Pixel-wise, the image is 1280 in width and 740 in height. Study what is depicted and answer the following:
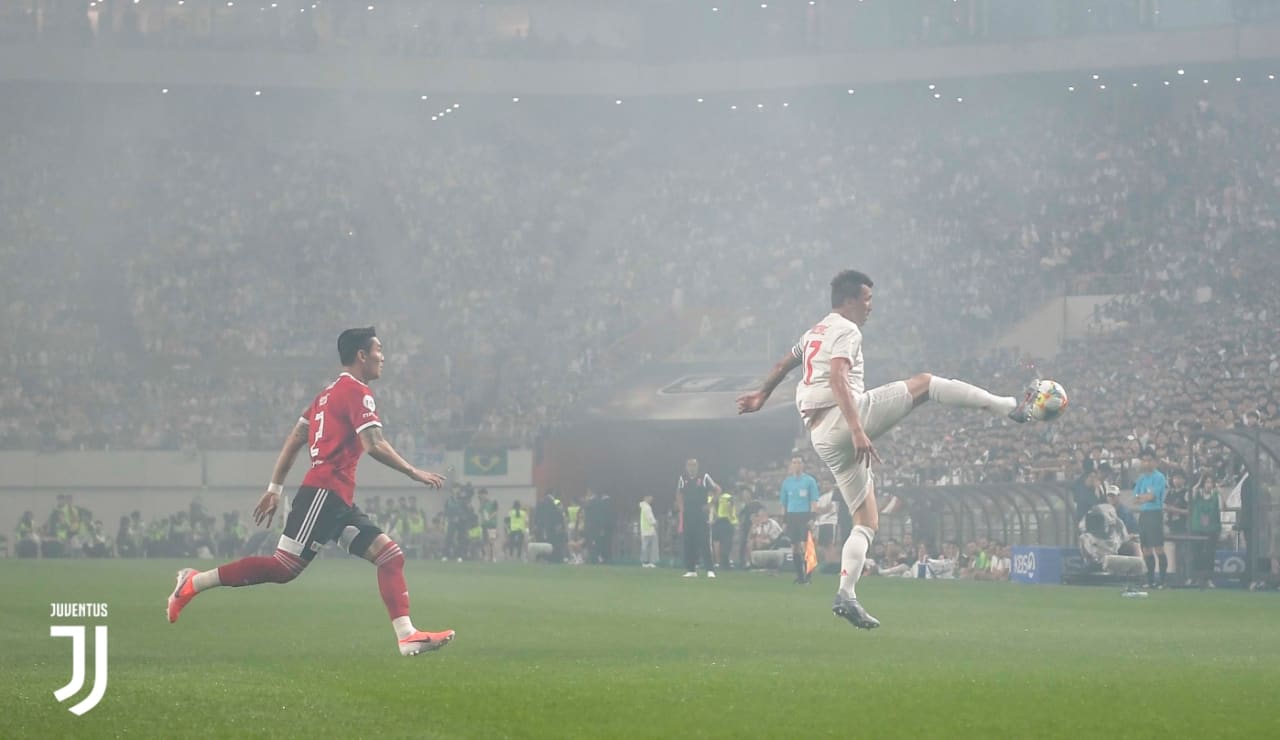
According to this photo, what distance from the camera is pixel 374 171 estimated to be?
5650 cm

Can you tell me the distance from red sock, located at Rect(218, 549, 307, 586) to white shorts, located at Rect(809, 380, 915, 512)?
381 centimetres

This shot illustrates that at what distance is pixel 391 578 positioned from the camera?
11203 mm

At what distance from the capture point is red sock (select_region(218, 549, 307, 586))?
11195 mm

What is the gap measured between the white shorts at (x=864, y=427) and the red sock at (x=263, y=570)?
3.81m

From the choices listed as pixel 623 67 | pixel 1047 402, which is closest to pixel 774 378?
pixel 1047 402

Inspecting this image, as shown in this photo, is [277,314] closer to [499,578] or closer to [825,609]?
[499,578]

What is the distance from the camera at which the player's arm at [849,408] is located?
456 inches

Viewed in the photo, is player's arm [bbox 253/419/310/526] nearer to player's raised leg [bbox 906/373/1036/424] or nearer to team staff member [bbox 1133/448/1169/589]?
player's raised leg [bbox 906/373/1036/424]

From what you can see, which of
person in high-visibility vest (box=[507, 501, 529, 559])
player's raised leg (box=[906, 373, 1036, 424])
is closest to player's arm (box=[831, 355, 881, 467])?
player's raised leg (box=[906, 373, 1036, 424])

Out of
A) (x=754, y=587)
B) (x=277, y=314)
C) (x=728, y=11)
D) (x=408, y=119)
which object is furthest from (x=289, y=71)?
(x=754, y=587)

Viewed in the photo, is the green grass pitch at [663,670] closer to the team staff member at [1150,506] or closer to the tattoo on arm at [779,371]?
the tattoo on arm at [779,371]

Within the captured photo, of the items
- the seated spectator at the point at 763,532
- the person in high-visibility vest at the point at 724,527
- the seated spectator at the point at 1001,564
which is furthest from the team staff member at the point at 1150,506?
the person in high-visibility vest at the point at 724,527

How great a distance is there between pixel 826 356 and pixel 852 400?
0.42 meters

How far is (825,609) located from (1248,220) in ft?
99.9
